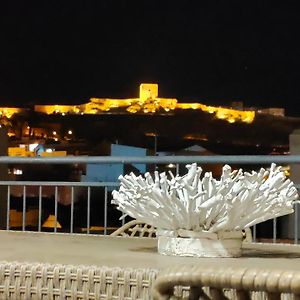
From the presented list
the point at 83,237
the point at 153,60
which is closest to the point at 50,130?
the point at 153,60

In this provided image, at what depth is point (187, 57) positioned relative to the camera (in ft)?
206

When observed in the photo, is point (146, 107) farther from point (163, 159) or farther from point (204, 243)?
point (204, 243)

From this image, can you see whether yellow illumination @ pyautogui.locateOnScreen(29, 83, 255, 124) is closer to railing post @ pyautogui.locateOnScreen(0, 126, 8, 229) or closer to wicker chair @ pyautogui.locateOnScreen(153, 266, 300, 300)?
railing post @ pyautogui.locateOnScreen(0, 126, 8, 229)

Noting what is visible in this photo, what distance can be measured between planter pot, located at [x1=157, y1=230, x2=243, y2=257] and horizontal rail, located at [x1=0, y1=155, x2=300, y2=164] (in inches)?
60.5

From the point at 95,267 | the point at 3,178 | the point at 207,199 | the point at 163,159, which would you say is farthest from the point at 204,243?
the point at 3,178

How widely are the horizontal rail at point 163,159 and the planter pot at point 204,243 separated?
1.54 metres

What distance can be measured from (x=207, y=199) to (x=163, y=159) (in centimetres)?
203

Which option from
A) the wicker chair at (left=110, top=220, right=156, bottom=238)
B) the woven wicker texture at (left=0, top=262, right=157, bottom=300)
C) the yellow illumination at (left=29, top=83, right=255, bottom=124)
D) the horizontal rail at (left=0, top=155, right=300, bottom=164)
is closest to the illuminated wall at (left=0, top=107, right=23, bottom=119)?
the yellow illumination at (left=29, top=83, right=255, bottom=124)

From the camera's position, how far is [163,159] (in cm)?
358

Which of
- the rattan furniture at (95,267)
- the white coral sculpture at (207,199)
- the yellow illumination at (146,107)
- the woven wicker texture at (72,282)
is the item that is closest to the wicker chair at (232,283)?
the rattan furniture at (95,267)

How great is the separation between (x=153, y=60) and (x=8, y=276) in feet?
199

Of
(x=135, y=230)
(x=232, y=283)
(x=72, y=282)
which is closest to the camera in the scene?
(x=232, y=283)

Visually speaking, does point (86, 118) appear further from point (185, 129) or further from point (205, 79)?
point (205, 79)

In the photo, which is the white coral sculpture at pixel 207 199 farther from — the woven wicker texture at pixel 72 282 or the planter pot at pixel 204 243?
the woven wicker texture at pixel 72 282
